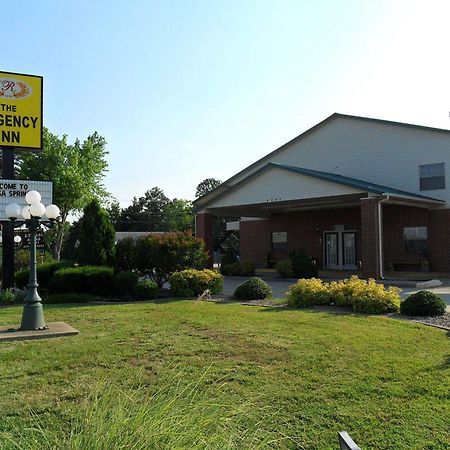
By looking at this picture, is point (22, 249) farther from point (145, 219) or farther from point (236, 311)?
point (145, 219)

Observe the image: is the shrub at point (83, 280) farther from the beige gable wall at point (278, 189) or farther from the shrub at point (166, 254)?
the beige gable wall at point (278, 189)

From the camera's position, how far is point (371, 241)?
Result: 66.9 feet

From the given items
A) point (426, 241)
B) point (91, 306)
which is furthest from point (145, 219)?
point (91, 306)

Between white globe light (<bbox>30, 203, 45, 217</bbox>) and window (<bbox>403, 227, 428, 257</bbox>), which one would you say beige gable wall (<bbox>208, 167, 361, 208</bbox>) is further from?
white globe light (<bbox>30, 203, 45, 217</bbox>)

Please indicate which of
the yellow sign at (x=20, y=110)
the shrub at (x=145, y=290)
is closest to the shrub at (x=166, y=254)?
the shrub at (x=145, y=290)

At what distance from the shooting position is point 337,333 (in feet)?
28.7

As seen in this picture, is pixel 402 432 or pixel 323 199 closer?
pixel 402 432

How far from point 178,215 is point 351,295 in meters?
75.4

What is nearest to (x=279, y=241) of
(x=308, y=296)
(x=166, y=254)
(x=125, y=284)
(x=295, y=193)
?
(x=295, y=193)

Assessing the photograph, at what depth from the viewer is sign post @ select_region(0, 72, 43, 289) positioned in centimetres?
1781

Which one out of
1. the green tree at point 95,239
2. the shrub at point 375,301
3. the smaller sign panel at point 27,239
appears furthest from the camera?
the smaller sign panel at point 27,239

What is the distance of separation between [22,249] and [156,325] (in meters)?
21.2

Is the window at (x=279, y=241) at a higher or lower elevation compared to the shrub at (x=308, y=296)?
higher

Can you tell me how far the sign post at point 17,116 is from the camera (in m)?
17.8
